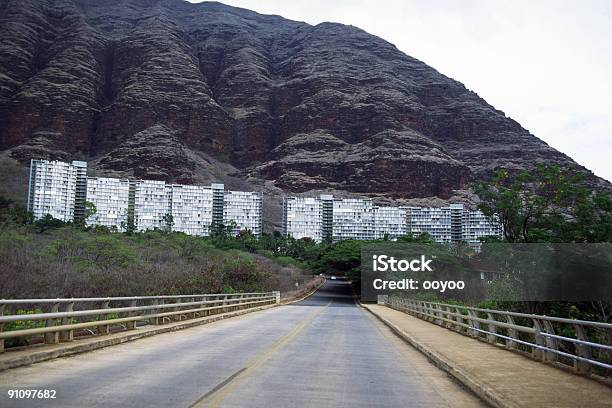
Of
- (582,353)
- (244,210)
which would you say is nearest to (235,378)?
(582,353)

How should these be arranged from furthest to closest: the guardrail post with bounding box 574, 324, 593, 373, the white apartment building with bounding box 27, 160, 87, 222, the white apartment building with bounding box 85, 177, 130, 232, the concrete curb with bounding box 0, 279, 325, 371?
the white apartment building with bounding box 85, 177, 130, 232 < the white apartment building with bounding box 27, 160, 87, 222 < the guardrail post with bounding box 574, 324, 593, 373 < the concrete curb with bounding box 0, 279, 325, 371

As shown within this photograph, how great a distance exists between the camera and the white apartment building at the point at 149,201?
185 m

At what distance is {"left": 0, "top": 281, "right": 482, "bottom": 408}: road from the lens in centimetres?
809

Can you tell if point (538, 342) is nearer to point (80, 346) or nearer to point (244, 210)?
point (80, 346)

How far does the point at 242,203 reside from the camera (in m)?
193

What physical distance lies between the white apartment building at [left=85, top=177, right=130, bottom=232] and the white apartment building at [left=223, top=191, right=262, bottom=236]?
102 feet

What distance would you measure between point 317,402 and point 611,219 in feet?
93.4

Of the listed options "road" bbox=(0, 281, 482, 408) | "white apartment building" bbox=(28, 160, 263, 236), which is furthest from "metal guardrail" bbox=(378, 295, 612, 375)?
"white apartment building" bbox=(28, 160, 263, 236)

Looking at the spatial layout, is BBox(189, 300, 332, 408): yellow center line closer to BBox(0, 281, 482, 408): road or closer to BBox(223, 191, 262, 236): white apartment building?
BBox(0, 281, 482, 408): road

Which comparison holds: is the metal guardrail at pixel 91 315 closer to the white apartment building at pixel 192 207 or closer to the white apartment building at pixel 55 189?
the white apartment building at pixel 55 189

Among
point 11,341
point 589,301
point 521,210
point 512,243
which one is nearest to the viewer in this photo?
point 11,341

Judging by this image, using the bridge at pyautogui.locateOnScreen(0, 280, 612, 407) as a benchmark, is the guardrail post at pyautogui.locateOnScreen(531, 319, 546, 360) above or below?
above

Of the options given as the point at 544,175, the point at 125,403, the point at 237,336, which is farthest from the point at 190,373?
the point at 544,175

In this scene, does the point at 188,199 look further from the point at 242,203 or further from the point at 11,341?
the point at 11,341
